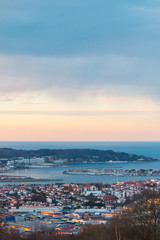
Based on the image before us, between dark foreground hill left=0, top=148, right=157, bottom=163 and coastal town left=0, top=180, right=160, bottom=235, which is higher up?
dark foreground hill left=0, top=148, right=157, bottom=163

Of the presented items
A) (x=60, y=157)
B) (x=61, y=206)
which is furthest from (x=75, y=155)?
(x=61, y=206)

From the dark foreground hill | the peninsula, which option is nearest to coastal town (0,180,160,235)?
the peninsula

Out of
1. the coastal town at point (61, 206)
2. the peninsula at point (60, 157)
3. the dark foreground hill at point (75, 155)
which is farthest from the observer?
the dark foreground hill at point (75, 155)

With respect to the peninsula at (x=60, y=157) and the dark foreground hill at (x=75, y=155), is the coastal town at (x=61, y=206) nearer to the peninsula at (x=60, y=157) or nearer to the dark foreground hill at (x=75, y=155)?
the peninsula at (x=60, y=157)

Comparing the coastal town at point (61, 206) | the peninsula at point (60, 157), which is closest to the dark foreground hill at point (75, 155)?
the peninsula at point (60, 157)

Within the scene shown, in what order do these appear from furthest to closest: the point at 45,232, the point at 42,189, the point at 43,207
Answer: the point at 42,189, the point at 43,207, the point at 45,232

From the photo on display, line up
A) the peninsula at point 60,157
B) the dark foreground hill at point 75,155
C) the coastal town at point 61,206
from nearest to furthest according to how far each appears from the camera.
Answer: the coastal town at point 61,206, the peninsula at point 60,157, the dark foreground hill at point 75,155

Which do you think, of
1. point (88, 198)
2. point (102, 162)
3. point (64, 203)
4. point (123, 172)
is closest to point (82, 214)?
point (64, 203)

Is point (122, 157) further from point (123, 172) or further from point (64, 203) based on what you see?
point (64, 203)

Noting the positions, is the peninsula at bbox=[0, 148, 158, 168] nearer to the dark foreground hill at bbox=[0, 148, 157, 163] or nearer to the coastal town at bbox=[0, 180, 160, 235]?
the dark foreground hill at bbox=[0, 148, 157, 163]
